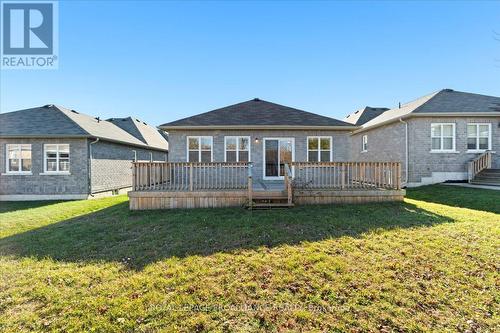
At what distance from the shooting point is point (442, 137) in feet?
45.9

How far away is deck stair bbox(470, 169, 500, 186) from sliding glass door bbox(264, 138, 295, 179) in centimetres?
1030

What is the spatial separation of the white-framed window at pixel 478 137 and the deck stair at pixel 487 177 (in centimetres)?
141

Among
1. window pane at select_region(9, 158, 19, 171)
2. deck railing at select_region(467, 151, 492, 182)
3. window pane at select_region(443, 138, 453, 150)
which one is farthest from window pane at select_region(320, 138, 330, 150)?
window pane at select_region(9, 158, 19, 171)

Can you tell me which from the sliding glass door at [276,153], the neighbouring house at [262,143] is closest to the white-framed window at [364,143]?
the neighbouring house at [262,143]

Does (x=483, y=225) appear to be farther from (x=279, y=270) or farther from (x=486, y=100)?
(x=486, y=100)

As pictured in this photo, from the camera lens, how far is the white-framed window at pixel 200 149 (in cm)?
1209

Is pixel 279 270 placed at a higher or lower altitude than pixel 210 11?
lower

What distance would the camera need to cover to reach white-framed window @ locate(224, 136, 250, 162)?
1220 centimetres

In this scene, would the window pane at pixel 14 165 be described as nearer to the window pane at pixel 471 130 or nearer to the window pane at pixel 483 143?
the window pane at pixel 471 130

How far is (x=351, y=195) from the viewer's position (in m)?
8.59

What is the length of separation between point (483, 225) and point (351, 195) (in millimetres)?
3427

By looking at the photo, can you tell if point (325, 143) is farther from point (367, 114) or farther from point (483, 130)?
point (367, 114)

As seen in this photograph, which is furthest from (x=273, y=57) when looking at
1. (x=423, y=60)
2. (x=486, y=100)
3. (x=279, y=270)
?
(x=279, y=270)

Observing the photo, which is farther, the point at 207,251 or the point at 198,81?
the point at 198,81
